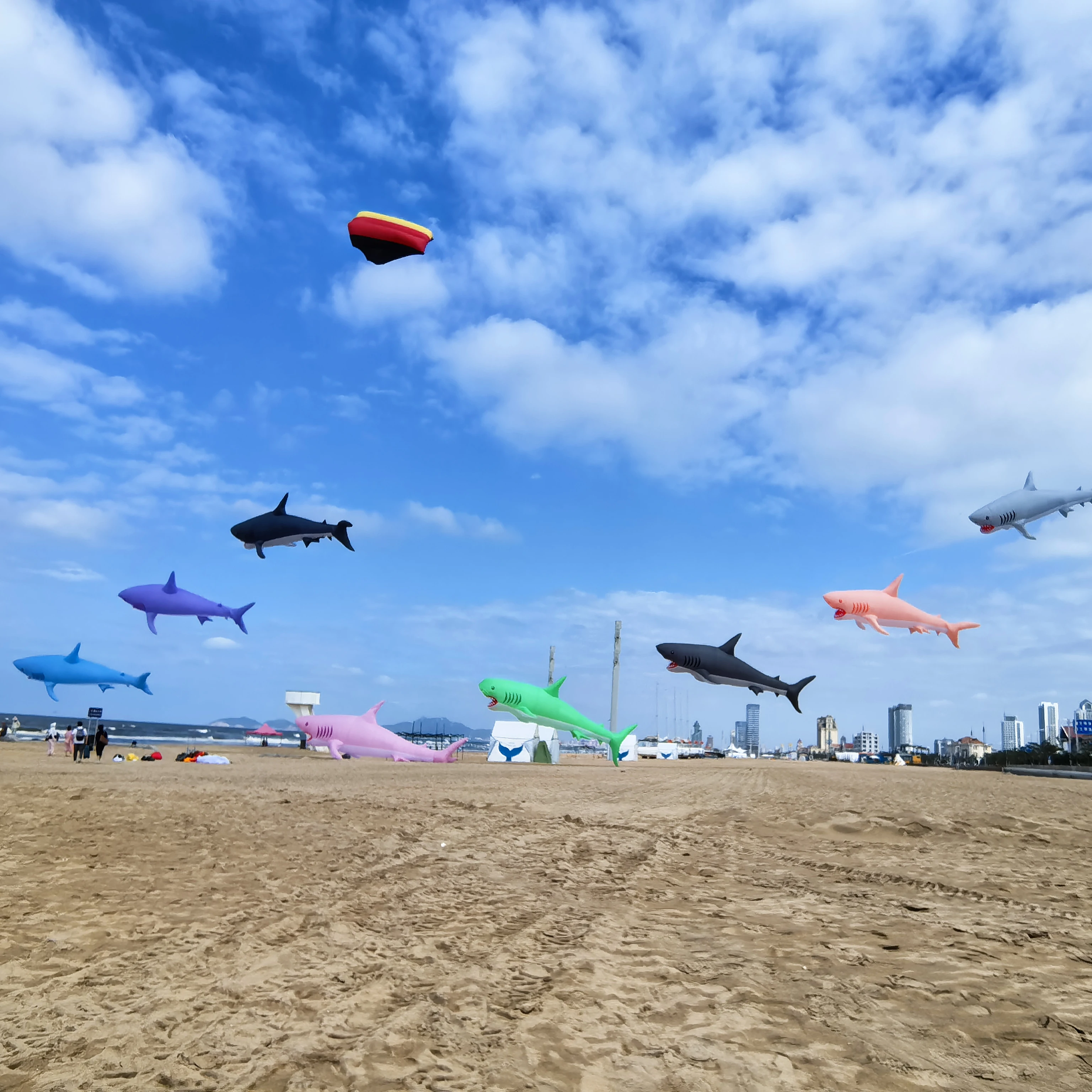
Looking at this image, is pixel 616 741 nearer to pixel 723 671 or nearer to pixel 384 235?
pixel 723 671

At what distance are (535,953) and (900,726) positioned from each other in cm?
17849

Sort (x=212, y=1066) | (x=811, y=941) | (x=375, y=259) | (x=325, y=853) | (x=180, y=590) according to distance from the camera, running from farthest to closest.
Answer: (x=180, y=590), (x=375, y=259), (x=325, y=853), (x=811, y=941), (x=212, y=1066)

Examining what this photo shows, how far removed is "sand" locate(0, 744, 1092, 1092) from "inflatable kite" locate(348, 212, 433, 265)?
9311 millimetres

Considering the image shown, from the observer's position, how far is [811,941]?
5.80 m

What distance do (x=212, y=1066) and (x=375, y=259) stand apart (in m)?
11.4

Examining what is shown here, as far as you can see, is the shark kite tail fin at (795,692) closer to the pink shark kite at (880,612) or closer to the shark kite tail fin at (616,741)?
the pink shark kite at (880,612)

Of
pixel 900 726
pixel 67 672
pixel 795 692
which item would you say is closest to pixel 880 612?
pixel 795 692

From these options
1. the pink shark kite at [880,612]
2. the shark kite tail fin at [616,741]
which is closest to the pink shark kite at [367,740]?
the shark kite tail fin at [616,741]

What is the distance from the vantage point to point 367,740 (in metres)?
35.3

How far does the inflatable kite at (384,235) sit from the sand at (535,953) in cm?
931

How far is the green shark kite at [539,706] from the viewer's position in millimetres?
25781

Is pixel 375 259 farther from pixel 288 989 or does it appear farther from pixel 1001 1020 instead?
pixel 1001 1020

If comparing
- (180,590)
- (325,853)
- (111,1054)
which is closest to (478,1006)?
(111,1054)

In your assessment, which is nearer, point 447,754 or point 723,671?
point 723,671
